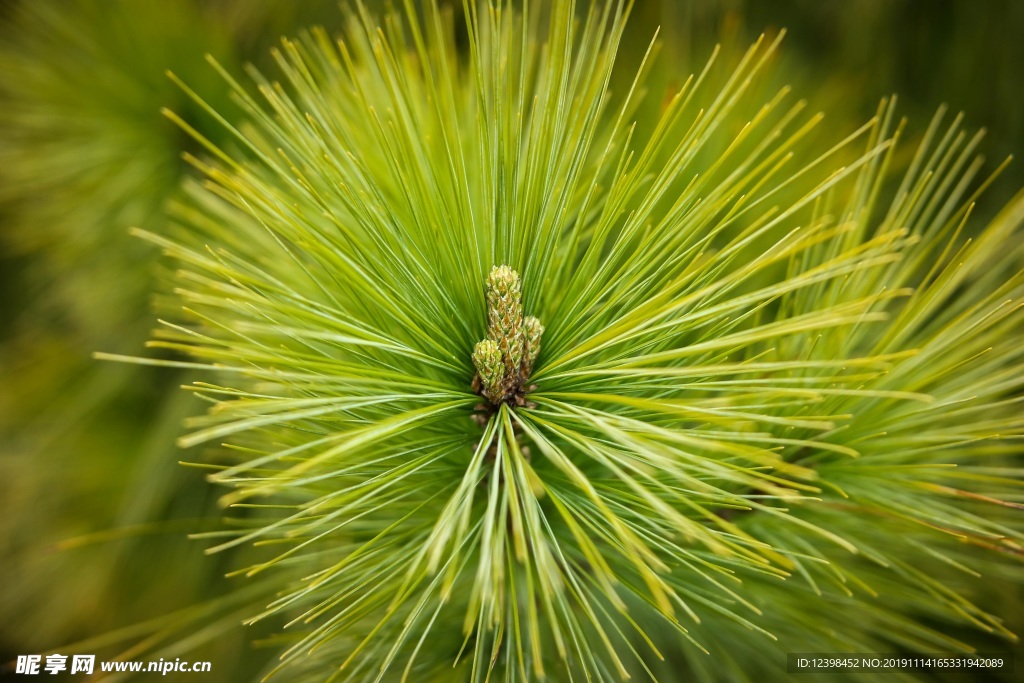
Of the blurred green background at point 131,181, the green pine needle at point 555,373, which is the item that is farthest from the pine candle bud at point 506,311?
the blurred green background at point 131,181

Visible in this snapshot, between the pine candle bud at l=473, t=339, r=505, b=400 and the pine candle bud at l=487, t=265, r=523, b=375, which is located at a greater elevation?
the pine candle bud at l=487, t=265, r=523, b=375

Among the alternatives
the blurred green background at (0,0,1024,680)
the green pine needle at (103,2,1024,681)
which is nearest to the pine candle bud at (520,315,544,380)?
the green pine needle at (103,2,1024,681)

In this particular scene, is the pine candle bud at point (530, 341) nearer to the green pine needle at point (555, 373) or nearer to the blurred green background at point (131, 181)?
the green pine needle at point (555, 373)

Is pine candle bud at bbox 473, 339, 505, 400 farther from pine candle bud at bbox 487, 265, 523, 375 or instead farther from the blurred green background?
the blurred green background

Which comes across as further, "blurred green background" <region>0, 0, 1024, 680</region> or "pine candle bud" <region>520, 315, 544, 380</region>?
"blurred green background" <region>0, 0, 1024, 680</region>

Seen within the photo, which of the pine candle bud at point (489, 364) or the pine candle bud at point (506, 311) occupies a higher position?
the pine candle bud at point (506, 311)

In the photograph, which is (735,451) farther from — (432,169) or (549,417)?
(432,169)

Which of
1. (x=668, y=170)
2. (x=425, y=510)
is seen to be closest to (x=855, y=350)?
(x=668, y=170)
